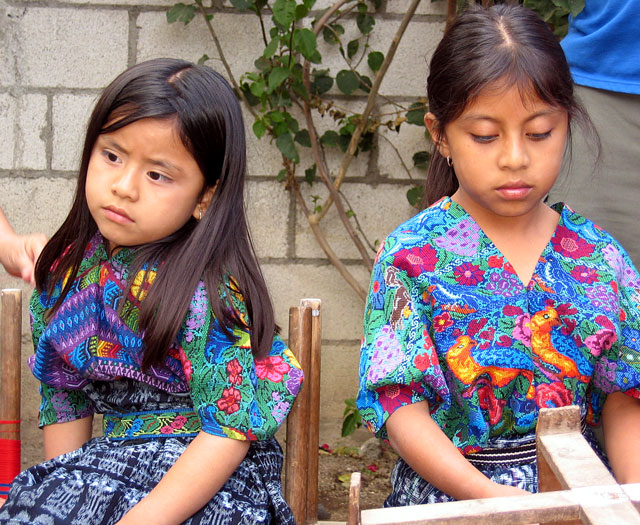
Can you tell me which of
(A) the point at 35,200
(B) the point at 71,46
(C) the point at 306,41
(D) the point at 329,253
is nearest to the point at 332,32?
(C) the point at 306,41

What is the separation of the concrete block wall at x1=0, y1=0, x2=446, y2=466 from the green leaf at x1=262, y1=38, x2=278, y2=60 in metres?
0.20

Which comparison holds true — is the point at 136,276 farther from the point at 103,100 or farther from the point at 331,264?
the point at 331,264

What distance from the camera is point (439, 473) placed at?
5.15ft

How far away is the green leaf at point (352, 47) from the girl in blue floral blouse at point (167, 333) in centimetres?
138

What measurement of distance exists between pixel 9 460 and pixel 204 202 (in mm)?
774

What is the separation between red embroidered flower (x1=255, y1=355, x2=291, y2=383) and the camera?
1796 mm

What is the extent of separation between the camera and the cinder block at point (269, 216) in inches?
129

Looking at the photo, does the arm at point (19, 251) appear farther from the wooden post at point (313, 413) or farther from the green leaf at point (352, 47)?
the green leaf at point (352, 47)

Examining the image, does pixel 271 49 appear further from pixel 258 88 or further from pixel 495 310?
pixel 495 310

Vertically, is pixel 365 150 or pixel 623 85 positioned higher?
pixel 623 85

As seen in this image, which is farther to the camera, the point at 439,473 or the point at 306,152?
the point at 306,152

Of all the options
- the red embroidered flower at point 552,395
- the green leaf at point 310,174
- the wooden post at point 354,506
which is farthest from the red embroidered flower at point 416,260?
the green leaf at point 310,174

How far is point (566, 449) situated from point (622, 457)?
1.89 feet

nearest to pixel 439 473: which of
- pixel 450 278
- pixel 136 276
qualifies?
pixel 450 278
